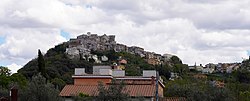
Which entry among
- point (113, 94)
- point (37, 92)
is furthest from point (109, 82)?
point (113, 94)

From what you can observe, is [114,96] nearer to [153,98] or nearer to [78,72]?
[153,98]

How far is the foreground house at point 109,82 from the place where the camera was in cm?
4692

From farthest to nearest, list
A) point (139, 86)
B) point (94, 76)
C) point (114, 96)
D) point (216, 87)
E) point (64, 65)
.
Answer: point (64, 65)
point (94, 76)
point (139, 86)
point (216, 87)
point (114, 96)

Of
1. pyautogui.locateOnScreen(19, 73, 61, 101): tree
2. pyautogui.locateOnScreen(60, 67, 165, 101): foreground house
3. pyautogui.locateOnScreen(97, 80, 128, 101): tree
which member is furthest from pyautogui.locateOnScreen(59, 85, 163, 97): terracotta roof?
pyautogui.locateOnScreen(97, 80, 128, 101): tree

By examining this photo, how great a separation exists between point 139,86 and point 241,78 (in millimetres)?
73865

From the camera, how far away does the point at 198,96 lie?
37031 millimetres

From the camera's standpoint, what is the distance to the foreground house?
154 ft

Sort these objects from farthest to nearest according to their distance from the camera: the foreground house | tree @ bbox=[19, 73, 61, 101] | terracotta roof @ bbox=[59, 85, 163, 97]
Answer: the foreground house < terracotta roof @ bbox=[59, 85, 163, 97] < tree @ bbox=[19, 73, 61, 101]

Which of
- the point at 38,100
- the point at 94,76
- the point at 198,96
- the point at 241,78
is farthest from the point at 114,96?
the point at 241,78

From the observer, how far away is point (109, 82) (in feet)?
169

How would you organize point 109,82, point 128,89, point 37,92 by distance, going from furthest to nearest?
point 109,82 → point 128,89 → point 37,92

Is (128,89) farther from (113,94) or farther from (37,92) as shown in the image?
(113,94)

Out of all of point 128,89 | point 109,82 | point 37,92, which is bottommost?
point 128,89

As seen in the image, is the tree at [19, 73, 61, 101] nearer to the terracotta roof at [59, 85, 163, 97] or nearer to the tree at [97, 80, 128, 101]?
the tree at [97, 80, 128, 101]
